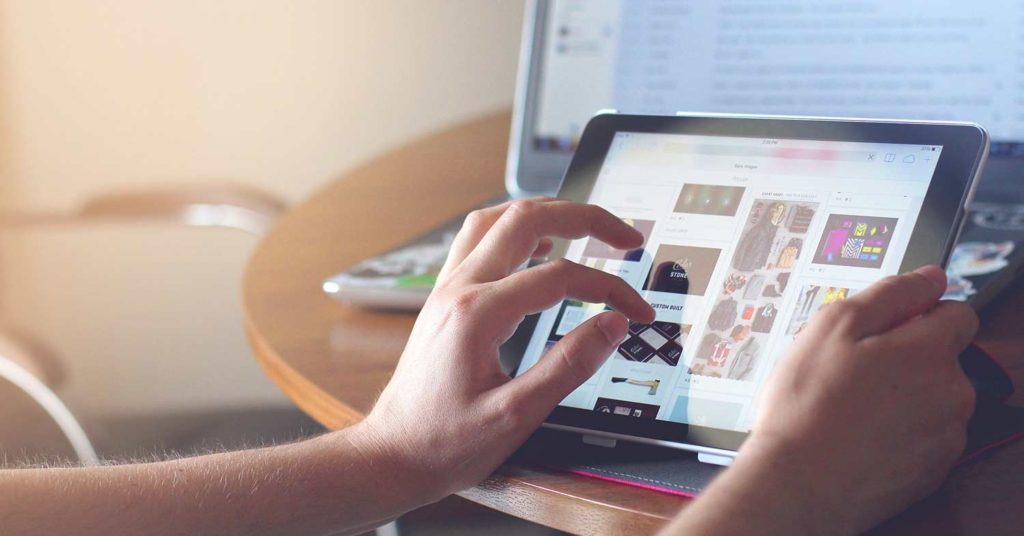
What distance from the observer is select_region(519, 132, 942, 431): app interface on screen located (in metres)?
0.55

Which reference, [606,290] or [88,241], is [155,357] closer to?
[88,241]

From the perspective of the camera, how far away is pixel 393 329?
788mm

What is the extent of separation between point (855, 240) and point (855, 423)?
0.14 metres

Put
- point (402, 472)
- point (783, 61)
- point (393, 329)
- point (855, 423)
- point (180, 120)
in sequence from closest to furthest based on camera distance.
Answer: point (855, 423)
point (402, 472)
point (393, 329)
point (783, 61)
point (180, 120)

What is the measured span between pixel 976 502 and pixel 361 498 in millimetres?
320

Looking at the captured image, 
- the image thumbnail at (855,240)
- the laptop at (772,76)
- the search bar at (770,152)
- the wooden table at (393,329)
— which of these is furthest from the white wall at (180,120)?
the image thumbnail at (855,240)

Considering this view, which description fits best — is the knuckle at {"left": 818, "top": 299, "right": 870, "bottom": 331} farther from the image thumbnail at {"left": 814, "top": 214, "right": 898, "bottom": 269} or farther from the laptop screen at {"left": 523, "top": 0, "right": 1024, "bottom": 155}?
the laptop screen at {"left": 523, "top": 0, "right": 1024, "bottom": 155}

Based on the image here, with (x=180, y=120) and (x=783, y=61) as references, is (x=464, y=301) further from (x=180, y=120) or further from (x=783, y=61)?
(x=180, y=120)

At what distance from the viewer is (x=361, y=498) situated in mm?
557

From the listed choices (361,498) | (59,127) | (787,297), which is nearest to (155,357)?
(59,127)

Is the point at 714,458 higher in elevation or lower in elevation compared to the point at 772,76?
lower

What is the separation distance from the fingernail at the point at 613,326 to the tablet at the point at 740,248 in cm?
3

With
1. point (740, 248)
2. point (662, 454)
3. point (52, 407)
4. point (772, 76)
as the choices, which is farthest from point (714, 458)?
point (52, 407)

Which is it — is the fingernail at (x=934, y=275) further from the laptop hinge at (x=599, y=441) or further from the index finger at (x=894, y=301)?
the laptop hinge at (x=599, y=441)
